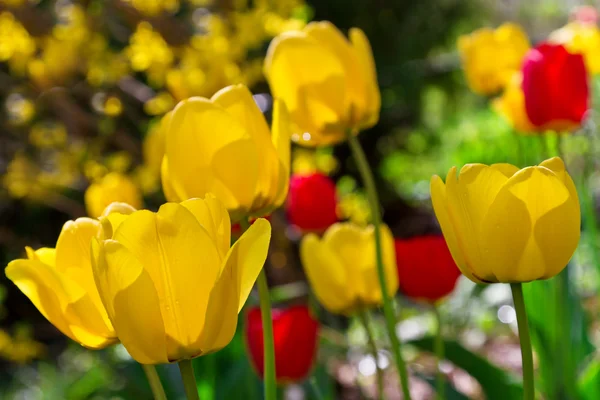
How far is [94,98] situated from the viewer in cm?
261

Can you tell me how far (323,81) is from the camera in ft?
2.94

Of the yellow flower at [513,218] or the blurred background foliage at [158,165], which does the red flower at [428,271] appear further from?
the yellow flower at [513,218]

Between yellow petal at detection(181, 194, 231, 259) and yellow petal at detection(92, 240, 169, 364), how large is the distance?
6 centimetres

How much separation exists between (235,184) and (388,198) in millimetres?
4003

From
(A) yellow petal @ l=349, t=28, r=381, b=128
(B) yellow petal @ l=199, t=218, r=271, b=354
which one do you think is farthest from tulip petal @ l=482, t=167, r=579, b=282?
(A) yellow petal @ l=349, t=28, r=381, b=128

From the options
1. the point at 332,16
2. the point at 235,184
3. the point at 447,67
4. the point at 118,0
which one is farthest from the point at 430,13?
the point at 235,184

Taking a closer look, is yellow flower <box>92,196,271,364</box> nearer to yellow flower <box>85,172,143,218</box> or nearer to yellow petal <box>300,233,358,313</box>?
yellow petal <box>300,233,358,313</box>

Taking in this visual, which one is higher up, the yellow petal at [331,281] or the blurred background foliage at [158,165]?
the yellow petal at [331,281]

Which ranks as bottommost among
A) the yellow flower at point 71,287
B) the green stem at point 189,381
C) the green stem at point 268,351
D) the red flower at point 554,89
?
the red flower at point 554,89

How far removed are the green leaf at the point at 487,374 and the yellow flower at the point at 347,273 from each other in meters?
0.25

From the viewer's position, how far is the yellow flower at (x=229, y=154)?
0.67 meters

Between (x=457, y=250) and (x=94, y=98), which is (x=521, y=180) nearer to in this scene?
(x=457, y=250)

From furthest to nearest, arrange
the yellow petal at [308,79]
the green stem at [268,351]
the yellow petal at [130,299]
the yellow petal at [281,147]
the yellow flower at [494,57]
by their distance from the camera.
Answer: the yellow flower at [494,57], the yellow petal at [308,79], the yellow petal at [281,147], the green stem at [268,351], the yellow petal at [130,299]

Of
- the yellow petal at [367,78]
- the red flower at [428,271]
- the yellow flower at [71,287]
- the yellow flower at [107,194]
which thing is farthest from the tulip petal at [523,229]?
the yellow flower at [107,194]
